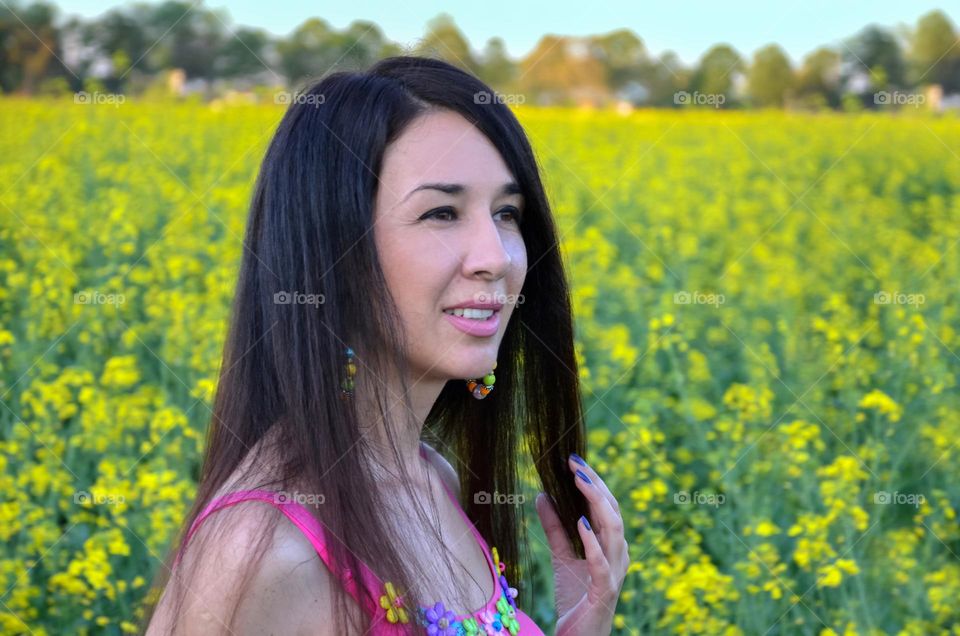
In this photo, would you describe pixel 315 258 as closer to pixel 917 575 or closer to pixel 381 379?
pixel 381 379

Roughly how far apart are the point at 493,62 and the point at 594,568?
21.4ft

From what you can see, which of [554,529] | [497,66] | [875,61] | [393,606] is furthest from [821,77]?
[393,606]

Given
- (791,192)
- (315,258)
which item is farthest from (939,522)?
(791,192)

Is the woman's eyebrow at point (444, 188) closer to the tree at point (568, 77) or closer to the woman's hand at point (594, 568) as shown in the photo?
the woman's hand at point (594, 568)

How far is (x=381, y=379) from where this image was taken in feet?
4.77

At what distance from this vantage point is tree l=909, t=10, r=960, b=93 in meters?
12.5

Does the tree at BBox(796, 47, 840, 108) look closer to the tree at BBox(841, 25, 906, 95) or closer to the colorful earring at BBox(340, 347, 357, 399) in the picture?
the tree at BBox(841, 25, 906, 95)

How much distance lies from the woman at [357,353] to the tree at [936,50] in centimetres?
1213

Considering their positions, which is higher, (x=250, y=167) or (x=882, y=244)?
(x=250, y=167)

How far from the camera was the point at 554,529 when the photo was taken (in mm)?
1871

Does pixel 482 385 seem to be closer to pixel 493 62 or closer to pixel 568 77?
pixel 493 62

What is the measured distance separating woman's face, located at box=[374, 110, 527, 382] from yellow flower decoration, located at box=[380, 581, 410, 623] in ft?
0.98

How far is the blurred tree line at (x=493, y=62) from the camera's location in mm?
8055

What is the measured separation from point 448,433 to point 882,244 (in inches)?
183
